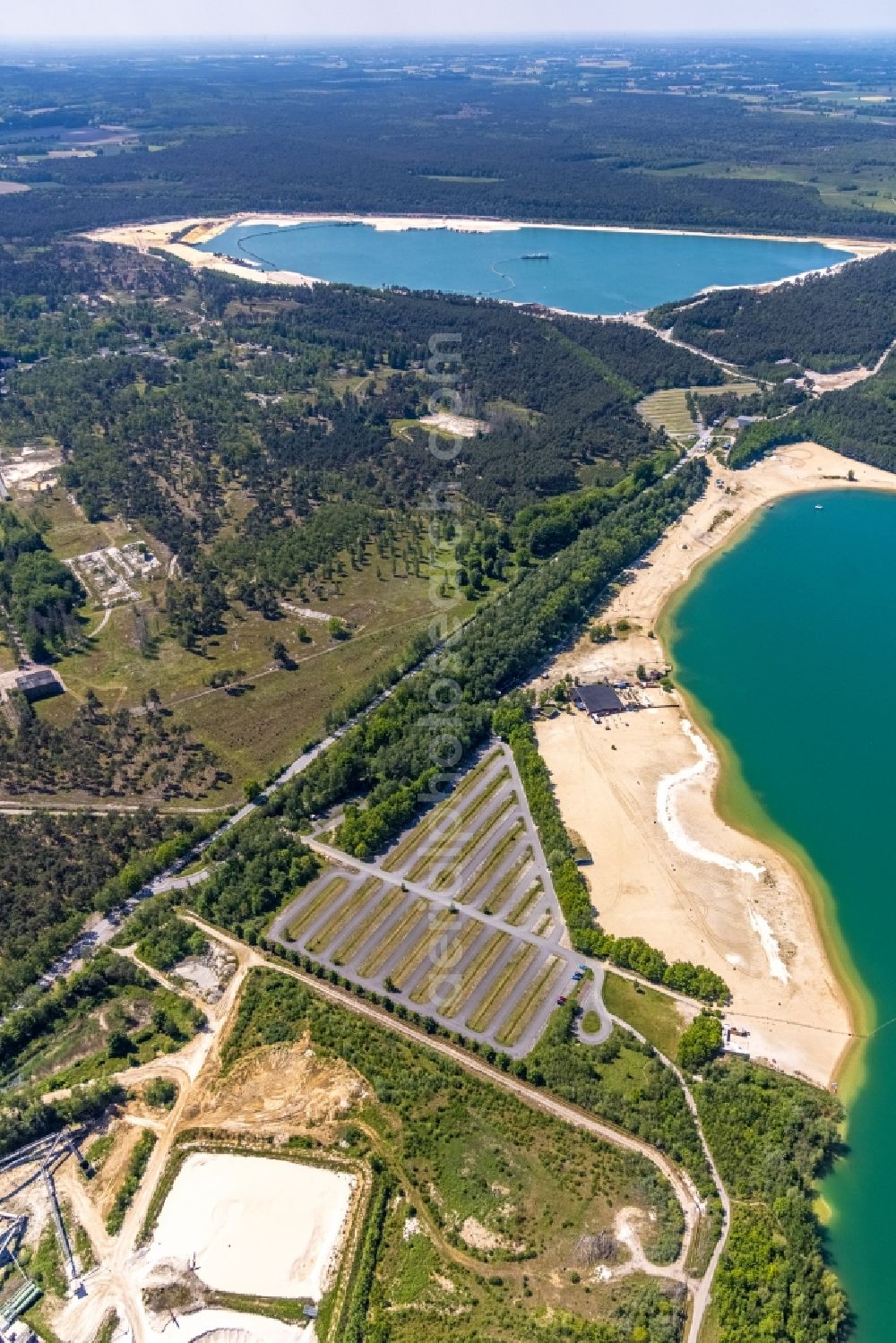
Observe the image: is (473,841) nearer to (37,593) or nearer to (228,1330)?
(228,1330)

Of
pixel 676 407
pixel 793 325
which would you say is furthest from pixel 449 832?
pixel 793 325

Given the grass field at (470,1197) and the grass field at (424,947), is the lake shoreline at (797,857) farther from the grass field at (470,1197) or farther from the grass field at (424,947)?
the grass field at (424,947)

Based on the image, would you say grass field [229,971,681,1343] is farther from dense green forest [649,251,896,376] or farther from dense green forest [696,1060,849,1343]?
dense green forest [649,251,896,376]

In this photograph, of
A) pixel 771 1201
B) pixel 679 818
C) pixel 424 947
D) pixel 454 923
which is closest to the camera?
pixel 771 1201

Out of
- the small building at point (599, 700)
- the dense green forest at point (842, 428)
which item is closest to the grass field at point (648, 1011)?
the small building at point (599, 700)

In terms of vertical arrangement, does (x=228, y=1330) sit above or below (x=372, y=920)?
below

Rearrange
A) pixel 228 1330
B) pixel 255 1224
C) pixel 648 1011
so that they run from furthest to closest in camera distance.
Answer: pixel 648 1011
pixel 255 1224
pixel 228 1330

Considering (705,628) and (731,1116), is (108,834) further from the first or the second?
(705,628)

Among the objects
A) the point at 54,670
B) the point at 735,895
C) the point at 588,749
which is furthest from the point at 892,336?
the point at 54,670
